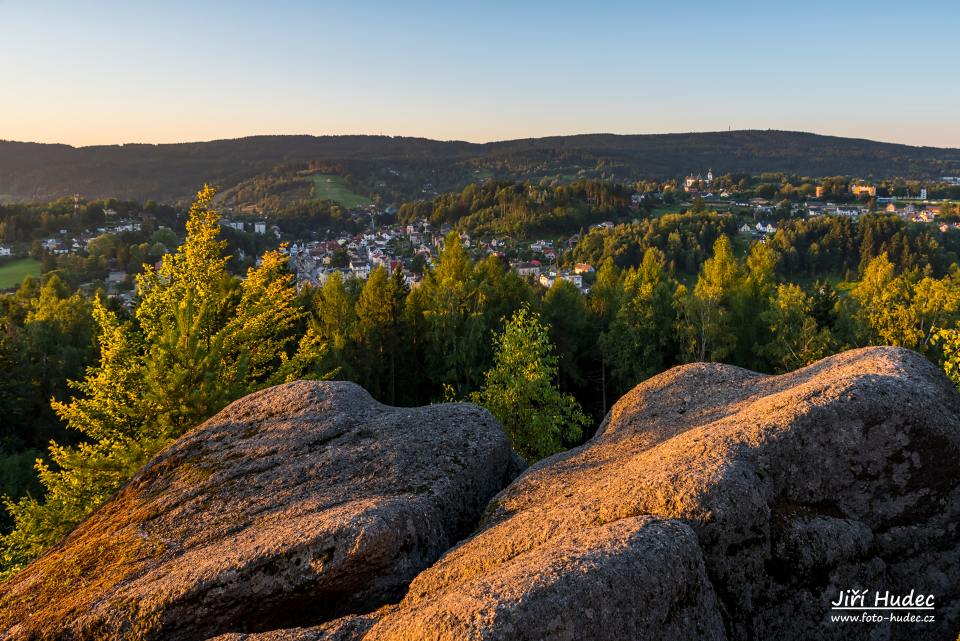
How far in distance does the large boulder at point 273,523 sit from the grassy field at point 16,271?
11132cm

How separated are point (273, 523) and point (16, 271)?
12813 centimetres

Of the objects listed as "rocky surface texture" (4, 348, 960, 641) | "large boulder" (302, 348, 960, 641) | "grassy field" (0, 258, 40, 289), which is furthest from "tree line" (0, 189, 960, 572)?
"grassy field" (0, 258, 40, 289)

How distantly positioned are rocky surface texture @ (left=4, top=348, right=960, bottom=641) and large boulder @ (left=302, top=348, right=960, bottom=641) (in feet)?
0.10

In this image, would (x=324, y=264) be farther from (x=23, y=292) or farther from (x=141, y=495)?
(x=141, y=495)

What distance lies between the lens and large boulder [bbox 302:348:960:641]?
6.80 m

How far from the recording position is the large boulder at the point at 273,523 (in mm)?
8547

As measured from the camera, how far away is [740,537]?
8219 millimetres

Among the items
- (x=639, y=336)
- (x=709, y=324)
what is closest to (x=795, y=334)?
(x=709, y=324)

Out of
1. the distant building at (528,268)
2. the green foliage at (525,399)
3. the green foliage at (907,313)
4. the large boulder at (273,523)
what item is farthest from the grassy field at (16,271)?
the green foliage at (907,313)

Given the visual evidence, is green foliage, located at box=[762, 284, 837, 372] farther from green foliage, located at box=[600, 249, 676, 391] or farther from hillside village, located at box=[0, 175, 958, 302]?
hillside village, located at box=[0, 175, 958, 302]

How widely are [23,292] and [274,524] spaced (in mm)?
84632

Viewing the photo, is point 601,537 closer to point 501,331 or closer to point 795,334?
point 501,331

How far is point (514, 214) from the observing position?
181000mm

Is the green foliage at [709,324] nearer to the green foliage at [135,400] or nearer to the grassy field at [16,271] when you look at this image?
the green foliage at [135,400]
